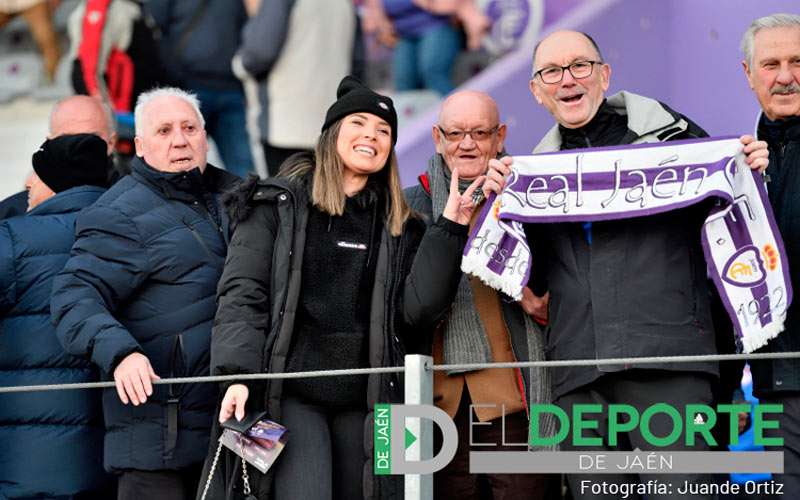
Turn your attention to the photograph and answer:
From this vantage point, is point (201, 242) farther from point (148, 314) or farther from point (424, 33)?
point (424, 33)

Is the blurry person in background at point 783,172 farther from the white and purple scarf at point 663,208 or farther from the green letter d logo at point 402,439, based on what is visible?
the green letter d logo at point 402,439

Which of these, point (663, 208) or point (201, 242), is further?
point (201, 242)

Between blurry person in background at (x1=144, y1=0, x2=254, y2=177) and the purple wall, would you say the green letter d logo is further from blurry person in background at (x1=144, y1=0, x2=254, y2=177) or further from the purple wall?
blurry person in background at (x1=144, y1=0, x2=254, y2=177)

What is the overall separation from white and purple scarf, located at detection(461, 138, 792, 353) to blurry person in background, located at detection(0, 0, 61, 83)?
16.5 ft

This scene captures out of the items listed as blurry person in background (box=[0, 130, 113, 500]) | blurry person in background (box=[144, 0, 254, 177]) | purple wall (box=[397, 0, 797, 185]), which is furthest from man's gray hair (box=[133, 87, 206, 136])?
blurry person in background (box=[144, 0, 254, 177])

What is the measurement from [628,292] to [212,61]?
4.57 m

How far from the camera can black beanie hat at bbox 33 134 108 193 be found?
539 cm

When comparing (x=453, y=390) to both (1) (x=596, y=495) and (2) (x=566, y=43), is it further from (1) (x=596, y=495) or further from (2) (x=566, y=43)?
(2) (x=566, y=43)

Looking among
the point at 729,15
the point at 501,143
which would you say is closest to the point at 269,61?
the point at 729,15

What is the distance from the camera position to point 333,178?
4.71 meters

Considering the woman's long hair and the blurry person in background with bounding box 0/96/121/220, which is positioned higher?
the blurry person in background with bounding box 0/96/121/220

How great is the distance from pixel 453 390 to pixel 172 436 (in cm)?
86

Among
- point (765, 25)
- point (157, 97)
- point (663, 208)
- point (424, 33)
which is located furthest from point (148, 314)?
point (424, 33)

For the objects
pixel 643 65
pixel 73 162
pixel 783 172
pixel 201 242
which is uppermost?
pixel 643 65
